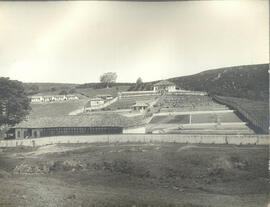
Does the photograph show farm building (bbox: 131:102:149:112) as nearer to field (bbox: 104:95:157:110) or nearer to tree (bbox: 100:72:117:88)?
field (bbox: 104:95:157:110)

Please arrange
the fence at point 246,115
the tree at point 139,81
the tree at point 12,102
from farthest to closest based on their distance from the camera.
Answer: the tree at point 12,102
the tree at point 139,81
the fence at point 246,115

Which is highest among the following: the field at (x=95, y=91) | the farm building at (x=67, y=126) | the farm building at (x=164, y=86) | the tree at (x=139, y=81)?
the tree at (x=139, y=81)

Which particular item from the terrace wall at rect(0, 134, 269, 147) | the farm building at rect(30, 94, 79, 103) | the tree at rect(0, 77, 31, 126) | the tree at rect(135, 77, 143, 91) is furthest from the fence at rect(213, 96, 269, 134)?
the tree at rect(0, 77, 31, 126)

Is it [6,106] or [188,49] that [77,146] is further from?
[188,49]

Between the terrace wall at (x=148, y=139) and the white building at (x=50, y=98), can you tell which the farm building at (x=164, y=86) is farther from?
the white building at (x=50, y=98)

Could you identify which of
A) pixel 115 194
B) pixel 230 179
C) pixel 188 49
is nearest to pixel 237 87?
pixel 188 49

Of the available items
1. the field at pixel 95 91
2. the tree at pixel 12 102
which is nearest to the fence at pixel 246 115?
the field at pixel 95 91
